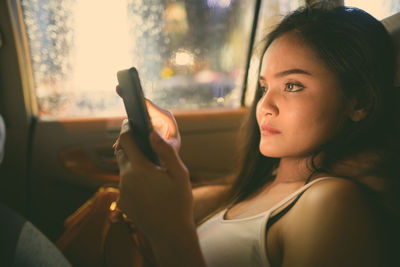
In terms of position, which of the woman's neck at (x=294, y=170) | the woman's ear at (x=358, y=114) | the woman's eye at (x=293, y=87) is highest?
the woman's eye at (x=293, y=87)

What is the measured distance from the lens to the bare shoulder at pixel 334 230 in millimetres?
671

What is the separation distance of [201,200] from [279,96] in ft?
2.44

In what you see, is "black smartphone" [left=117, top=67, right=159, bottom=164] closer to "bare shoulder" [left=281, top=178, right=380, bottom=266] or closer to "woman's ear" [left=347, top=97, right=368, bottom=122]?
"bare shoulder" [left=281, top=178, right=380, bottom=266]

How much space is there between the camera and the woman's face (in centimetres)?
94

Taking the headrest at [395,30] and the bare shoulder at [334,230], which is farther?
the headrest at [395,30]

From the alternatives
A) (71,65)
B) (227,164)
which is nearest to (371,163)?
(227,164)

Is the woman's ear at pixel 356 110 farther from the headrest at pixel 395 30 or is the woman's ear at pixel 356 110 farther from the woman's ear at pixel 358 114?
the headrest at pixel 395 30

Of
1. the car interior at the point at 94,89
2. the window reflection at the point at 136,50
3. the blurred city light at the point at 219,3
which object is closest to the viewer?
the car interior at the point at 94,89

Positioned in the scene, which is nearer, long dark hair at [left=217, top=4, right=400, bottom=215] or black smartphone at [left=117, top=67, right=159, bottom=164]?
black smartphone at [left=117, top=67, right=159, bottom=164]

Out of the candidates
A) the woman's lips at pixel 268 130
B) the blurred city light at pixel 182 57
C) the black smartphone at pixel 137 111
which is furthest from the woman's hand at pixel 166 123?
the blurred city light at pixel 182 57

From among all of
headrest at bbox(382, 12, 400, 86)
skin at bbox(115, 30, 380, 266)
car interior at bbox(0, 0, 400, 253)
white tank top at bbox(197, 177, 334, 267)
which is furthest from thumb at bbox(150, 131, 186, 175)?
car interior at bbox(0, 0, 400, 253)

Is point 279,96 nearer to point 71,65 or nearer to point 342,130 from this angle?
point 342,130

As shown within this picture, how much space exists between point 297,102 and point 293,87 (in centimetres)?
6

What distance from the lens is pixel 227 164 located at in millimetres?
2258
